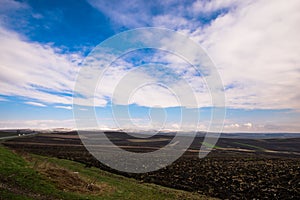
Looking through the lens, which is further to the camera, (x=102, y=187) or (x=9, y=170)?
(x=102, y=187)

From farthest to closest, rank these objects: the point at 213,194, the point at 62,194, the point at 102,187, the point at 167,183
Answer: the point at 167,183 → the point at 213,194 → the point at 102,187 → the point at 62,194

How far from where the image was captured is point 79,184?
81.3 feet

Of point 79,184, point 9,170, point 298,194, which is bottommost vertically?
point 298,194

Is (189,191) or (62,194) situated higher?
(62,194)

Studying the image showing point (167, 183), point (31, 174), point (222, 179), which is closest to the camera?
point (31, 174)

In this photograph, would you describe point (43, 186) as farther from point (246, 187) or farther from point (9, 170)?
point (246, 187)

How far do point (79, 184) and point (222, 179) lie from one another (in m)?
25.0

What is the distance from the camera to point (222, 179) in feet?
128

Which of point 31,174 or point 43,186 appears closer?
point 43,186

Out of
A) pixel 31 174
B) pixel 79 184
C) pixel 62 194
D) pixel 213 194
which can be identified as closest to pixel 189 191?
pixel 213 194

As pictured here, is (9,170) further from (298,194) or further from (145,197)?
(298,194)

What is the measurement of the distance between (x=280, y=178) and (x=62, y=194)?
125 ft

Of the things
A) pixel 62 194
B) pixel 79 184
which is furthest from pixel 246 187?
pixel 62 194

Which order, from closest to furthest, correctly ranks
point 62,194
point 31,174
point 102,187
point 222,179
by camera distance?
point 62,194 → point 31,174 → point 102,187 → point 222,179
